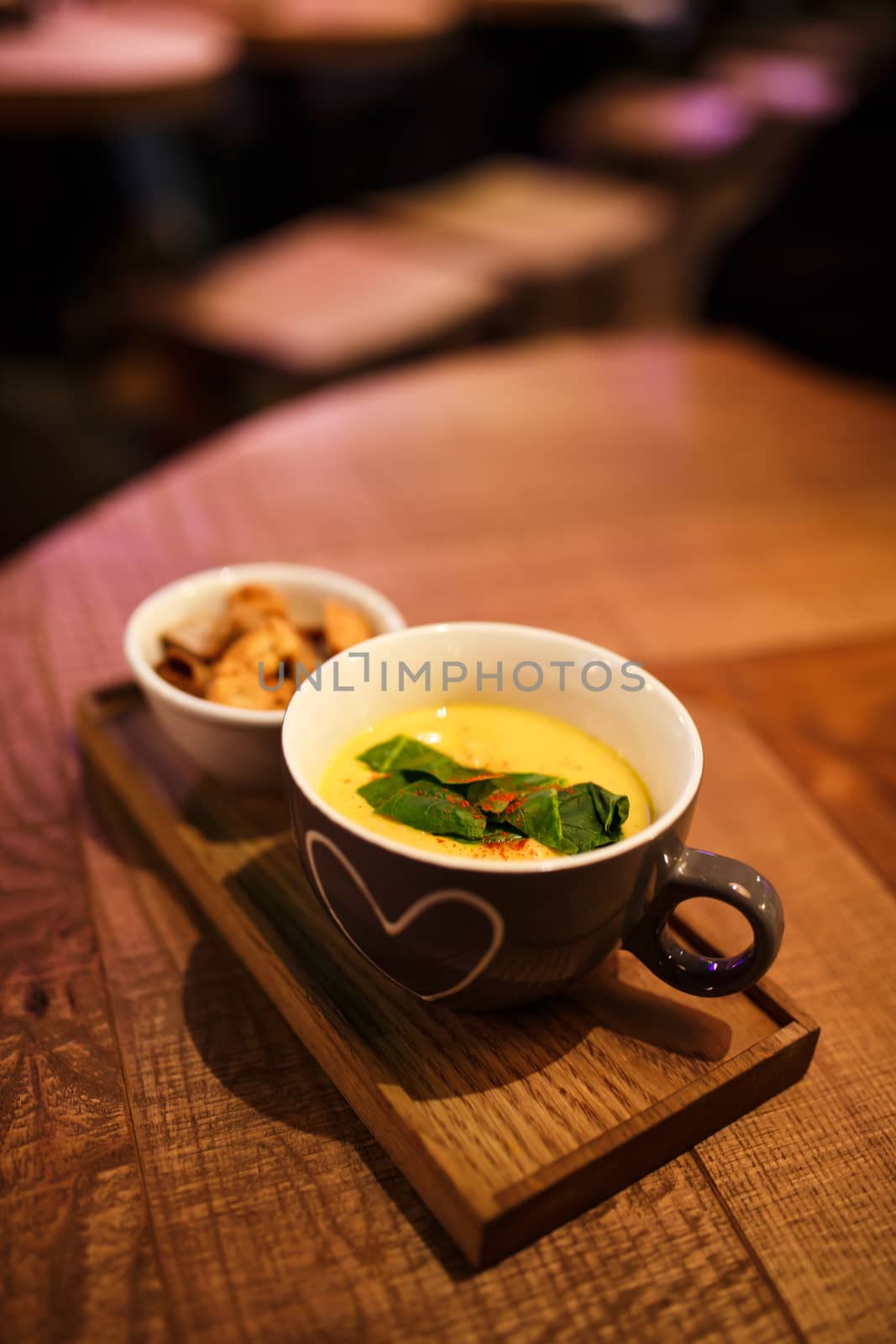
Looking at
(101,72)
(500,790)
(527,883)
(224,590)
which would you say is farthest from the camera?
(101,72)

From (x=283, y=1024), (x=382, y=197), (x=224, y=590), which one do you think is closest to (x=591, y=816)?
(x=283, y=1024)

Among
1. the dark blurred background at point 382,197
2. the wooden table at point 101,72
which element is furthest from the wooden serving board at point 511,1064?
the wooden table at point 101,72

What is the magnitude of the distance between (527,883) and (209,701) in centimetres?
30

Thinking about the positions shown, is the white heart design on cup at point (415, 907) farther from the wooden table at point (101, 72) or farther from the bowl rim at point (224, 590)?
the wooden table at point (101, 72)

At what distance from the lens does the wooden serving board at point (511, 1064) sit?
49 centimetres

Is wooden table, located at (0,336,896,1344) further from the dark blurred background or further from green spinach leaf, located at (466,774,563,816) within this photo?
the dark blurred background

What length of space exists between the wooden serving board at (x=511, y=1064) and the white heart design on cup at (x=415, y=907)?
0.04m

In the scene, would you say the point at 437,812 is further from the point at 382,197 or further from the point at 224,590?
the point at 382,197

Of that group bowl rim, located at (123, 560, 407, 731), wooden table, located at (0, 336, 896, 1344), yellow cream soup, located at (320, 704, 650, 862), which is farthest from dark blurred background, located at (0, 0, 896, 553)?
yellow cream soup, located at (320, 704, 650, 862)

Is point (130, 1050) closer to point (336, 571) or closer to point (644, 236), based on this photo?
point (336, 571)

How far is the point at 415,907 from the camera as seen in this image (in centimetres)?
50

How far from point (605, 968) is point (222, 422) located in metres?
1.98

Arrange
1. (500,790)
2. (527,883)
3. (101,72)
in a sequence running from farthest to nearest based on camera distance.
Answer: (101,72)
(500,790)
(527,883)

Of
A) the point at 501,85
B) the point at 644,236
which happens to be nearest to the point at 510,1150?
the point at 644,236
